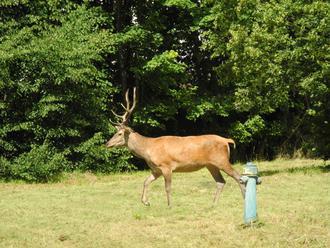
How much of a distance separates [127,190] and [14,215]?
483 centimetres

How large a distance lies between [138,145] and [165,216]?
9.40 feet

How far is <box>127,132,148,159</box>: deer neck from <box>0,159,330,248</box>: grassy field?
1116 mm

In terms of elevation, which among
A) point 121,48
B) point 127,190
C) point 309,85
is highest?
point 121,48

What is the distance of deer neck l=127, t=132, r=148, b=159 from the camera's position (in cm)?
1337

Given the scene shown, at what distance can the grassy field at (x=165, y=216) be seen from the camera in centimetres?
878

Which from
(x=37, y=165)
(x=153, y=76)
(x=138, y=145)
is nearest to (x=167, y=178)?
(x=138, y=145)

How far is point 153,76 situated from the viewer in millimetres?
25547

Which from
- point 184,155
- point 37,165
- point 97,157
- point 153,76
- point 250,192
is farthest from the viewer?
point 153,76

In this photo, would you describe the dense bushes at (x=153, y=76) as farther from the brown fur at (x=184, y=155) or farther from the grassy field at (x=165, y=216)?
the brown fur at (x=184, y=155)

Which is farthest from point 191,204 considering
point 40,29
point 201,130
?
point 201,130

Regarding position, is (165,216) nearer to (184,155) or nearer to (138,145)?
(184,155)

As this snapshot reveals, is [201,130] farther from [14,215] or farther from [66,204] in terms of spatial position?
[14,215]

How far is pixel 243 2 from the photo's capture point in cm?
2020

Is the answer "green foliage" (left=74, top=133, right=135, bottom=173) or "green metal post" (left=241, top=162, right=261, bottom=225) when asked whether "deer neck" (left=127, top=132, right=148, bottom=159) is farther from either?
"green foliage" (left=74, top=133, right=135, bottom=173)
